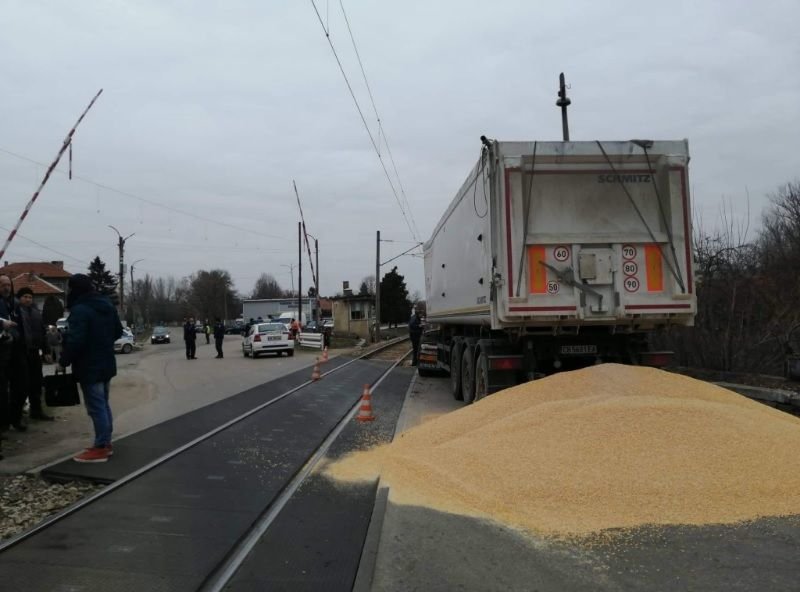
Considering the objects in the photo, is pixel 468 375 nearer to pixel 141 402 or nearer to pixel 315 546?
pixel 141 402

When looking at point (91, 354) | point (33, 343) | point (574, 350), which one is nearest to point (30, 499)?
point (91, 354)

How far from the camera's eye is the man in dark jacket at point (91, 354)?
6.38 m

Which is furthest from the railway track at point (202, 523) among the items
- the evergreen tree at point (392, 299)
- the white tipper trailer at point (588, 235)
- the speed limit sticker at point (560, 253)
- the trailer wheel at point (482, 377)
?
the evergreen tree at point (392, 299)

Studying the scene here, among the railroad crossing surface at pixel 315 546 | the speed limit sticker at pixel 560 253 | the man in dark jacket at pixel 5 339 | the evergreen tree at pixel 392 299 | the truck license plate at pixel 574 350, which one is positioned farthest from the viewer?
the evergreen tree at pixel 392 299

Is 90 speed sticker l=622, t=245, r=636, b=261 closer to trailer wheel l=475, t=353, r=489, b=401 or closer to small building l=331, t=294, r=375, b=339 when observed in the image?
trailer wheel l=475, t=353, r=489, b=401

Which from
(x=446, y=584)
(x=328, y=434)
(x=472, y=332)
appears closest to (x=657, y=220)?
(x=472, y=332)

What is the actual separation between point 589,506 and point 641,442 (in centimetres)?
95

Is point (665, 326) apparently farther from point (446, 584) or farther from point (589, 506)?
point (446, 584)

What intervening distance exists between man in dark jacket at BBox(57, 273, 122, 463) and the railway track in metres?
0.66

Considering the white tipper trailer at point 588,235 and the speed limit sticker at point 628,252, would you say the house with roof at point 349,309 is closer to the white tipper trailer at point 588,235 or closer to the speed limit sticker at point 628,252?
the white tipper trailer at point 588,235

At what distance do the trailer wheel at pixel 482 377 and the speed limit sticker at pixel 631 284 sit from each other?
2131 mm

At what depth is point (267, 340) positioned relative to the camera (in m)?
26.0

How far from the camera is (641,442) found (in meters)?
5.31

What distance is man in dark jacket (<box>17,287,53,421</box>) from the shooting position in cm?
795
